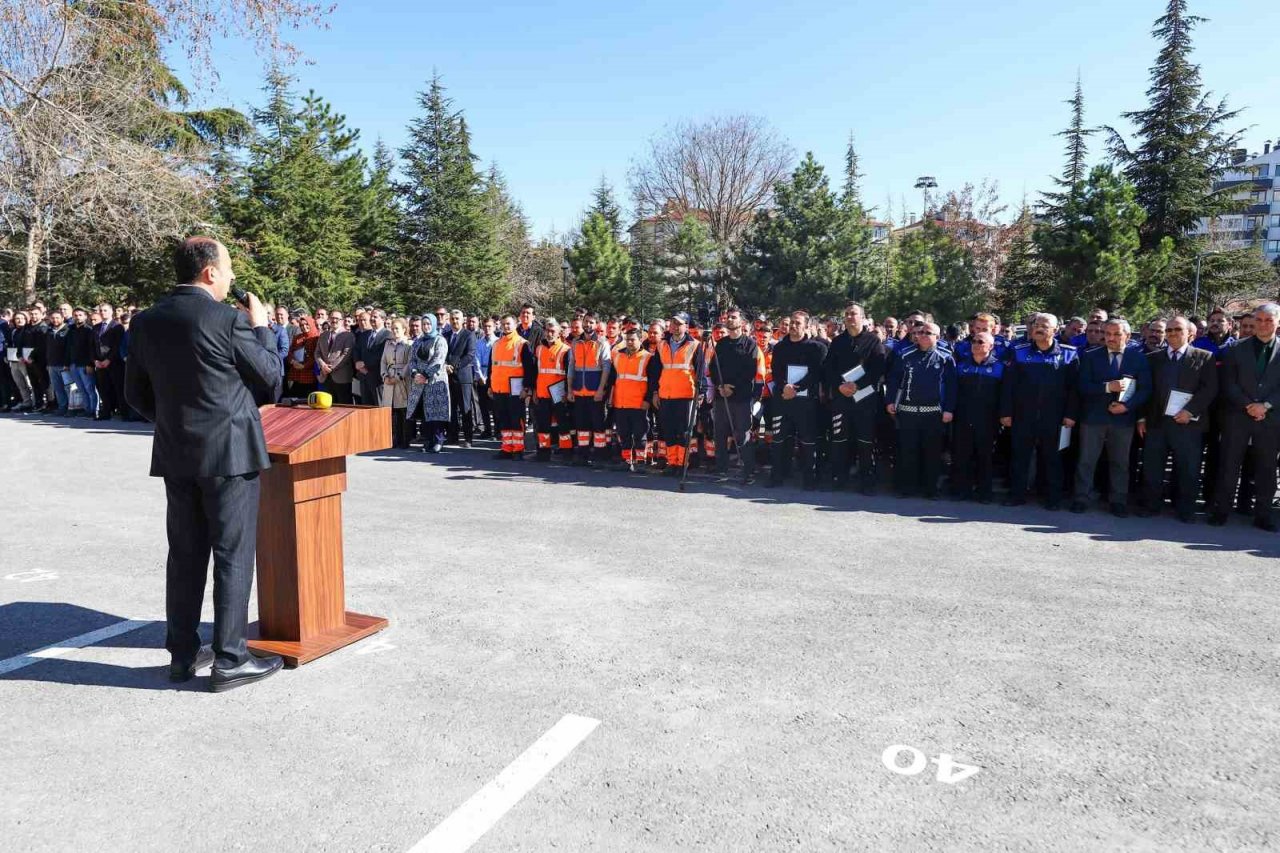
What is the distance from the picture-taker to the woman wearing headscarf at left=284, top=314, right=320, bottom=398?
14.4 metres

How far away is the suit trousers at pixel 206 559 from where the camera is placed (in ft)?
13.2

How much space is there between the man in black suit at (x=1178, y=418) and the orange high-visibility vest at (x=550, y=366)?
7040 mm

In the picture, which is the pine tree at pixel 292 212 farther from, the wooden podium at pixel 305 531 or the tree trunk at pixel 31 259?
the wooden podium at pixel 305 531

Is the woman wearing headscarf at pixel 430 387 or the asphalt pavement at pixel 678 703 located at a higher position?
the woman wearing headscarf at pixel 430 387

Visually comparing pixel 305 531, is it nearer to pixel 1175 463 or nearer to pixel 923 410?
pixel 923 410

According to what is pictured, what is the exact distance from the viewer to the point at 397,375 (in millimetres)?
13031

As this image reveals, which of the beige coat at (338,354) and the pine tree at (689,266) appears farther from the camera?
the pine tree at (689,266)

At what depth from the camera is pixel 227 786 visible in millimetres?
3217

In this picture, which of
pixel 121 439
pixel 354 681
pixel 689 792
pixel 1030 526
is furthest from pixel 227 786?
pixel 121 439

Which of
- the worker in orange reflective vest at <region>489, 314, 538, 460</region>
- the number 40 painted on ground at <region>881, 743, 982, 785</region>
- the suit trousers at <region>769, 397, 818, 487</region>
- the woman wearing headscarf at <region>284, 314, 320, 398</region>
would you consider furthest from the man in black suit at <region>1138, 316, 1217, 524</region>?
the woman wearing headscarf at <region>284, 314, 320, 398</region>

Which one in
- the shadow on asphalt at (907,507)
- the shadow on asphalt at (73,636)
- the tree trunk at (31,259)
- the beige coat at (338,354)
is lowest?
the shadow on asphalt at (73,636)

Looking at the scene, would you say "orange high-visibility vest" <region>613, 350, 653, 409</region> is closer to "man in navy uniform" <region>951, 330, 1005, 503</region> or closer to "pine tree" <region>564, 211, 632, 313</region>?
"man in navy uniform" <region>951, 330, 1005, 503</region>

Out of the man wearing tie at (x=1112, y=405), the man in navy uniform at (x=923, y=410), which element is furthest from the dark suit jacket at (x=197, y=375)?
the man wearing tie at (x=1112, y=405)

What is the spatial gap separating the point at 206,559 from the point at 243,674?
1.92 feet
